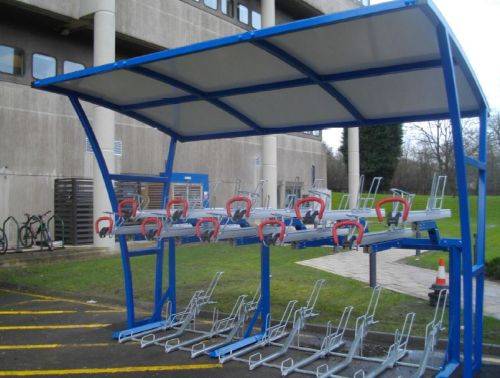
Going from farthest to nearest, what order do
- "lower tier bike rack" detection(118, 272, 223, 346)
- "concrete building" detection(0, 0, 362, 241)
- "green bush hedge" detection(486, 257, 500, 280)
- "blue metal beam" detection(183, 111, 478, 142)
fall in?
"concrete building" detection(0, 0, 362, 241) → "green bush hedge" detection(486, 257, 500, 280) → "lower tier bike rack" detection(118, 272, 223, 346) → "blue metal beam" detection(183, 111, 478, 142)

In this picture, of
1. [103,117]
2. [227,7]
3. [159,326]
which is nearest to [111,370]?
[159,326]

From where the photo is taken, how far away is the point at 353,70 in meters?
5.86

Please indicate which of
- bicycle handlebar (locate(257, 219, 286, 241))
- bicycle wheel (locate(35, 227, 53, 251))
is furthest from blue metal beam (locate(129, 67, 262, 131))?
bicycle wheel (locate(35, 227, 53, 251))

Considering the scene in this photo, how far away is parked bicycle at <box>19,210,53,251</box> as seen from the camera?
15.6m

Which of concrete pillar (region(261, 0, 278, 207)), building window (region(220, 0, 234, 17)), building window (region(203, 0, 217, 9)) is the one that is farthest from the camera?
building window (region(220, 0, 234, 17))

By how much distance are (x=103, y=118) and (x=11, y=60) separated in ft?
12.0

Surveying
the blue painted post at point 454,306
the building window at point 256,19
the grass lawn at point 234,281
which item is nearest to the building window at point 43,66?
the grass lawn at point 234,281

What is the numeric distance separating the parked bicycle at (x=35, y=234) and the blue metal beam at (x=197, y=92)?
975 cm

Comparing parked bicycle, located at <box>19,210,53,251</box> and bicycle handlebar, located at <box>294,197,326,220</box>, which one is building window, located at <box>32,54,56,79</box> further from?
bicycle handlebar, located at <box>294,197,326,220</box>

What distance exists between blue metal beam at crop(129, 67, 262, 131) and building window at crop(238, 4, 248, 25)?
17806mm

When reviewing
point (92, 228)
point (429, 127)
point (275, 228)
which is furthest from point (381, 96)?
point (429, 127)

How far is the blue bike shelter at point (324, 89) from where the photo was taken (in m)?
4.76

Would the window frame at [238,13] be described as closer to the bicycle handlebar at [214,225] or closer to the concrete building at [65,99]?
the concrete building at [65,99]

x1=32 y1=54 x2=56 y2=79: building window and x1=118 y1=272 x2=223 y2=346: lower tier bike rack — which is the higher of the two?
Result: x1=32 y1=54 x2=56 y2=79: building window
